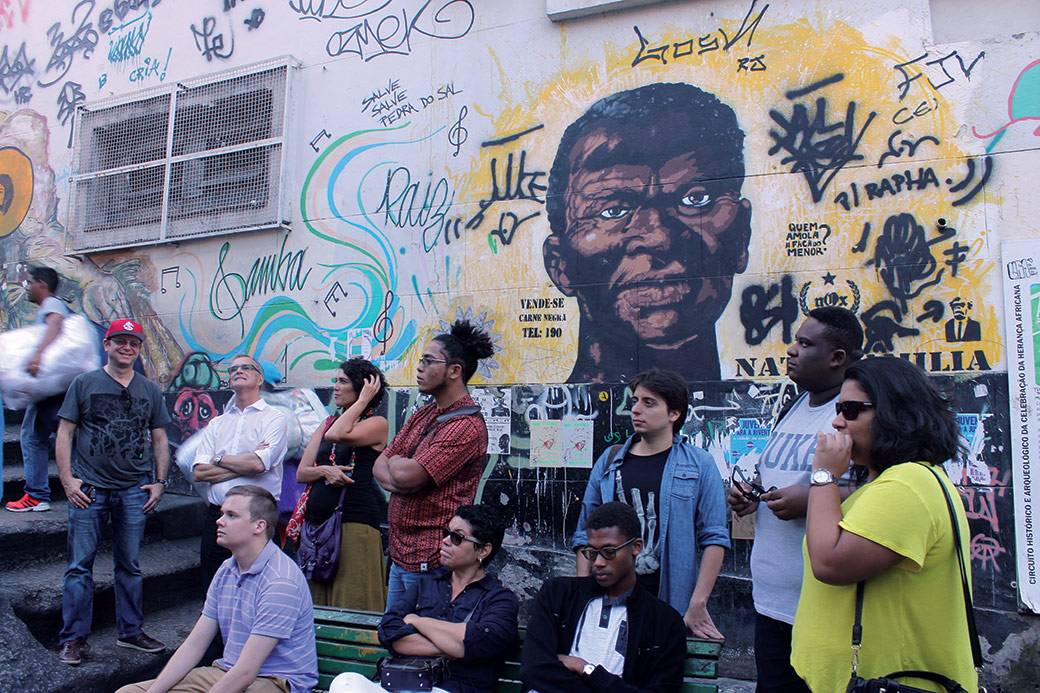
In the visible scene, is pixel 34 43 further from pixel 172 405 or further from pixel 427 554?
pixel 427 554

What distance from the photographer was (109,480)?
5484 mm

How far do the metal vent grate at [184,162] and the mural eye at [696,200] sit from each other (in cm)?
357

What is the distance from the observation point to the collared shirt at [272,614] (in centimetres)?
380

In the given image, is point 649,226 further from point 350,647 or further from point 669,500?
point 350,647

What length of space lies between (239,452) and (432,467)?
1.88m

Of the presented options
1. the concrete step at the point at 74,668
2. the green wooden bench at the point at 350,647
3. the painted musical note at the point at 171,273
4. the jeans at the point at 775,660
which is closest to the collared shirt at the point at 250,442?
the concrete step at the point at 74,668

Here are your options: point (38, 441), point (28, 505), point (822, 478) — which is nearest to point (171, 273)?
point (38, 441)

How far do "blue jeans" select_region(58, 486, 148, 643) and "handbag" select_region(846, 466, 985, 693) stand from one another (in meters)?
4.55

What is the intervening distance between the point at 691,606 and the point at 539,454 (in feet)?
9.55

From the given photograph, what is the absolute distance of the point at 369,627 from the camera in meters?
4.11

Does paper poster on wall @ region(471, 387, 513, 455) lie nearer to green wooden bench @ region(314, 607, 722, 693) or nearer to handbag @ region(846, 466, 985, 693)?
green wooden bench @ region(314, 607, 722, 693)

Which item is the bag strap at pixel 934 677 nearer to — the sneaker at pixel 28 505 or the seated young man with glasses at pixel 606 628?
the seated young man with glasses at pixel 606 628

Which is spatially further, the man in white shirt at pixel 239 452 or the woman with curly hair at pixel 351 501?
the man in white shirt at pixel 239 452

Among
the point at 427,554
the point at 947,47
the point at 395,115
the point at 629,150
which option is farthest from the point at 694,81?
the point at 427,554
